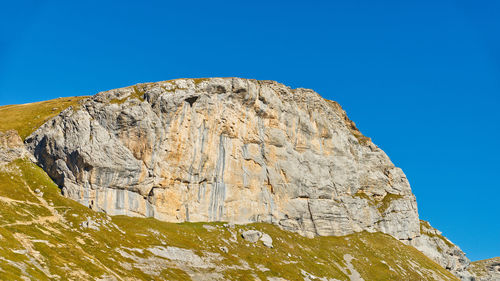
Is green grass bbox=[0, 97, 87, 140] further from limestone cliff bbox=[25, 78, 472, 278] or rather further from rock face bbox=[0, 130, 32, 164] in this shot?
limestone cliff bbox=[25, 78, 472, 278]

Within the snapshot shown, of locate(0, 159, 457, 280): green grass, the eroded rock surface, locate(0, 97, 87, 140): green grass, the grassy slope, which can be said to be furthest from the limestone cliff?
locate(0, 97, 87, 140): green grass

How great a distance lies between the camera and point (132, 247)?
96688 mm

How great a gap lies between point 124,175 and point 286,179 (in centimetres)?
6405

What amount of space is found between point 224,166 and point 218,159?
10.8 ft

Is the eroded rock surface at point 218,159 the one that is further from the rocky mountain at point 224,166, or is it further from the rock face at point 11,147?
the rock face at point 11,147

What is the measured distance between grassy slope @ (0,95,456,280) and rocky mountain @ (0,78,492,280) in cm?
167

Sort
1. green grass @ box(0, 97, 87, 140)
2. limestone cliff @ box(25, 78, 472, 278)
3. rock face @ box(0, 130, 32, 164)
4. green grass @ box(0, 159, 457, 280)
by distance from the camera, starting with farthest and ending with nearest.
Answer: green grass @ box(0, 97, 87, 140), limestone cliff @ box(25, 78, 472, 278), rock face @ box(0, 130, 32, 164), green grass @ box(0, 159, 457, 280)

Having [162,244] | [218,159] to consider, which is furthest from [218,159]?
[162,244]

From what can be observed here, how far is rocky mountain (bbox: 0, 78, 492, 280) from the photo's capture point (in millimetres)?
120000

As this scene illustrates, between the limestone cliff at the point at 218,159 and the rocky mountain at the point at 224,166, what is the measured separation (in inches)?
14.0

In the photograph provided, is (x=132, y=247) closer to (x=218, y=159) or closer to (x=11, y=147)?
(x=11, y=147)

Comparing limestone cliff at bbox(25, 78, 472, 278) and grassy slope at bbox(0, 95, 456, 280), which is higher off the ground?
limestone cliff at bbox(25, 78, 472, 278)

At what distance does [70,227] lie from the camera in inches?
3708

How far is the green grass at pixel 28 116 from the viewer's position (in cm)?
13775
